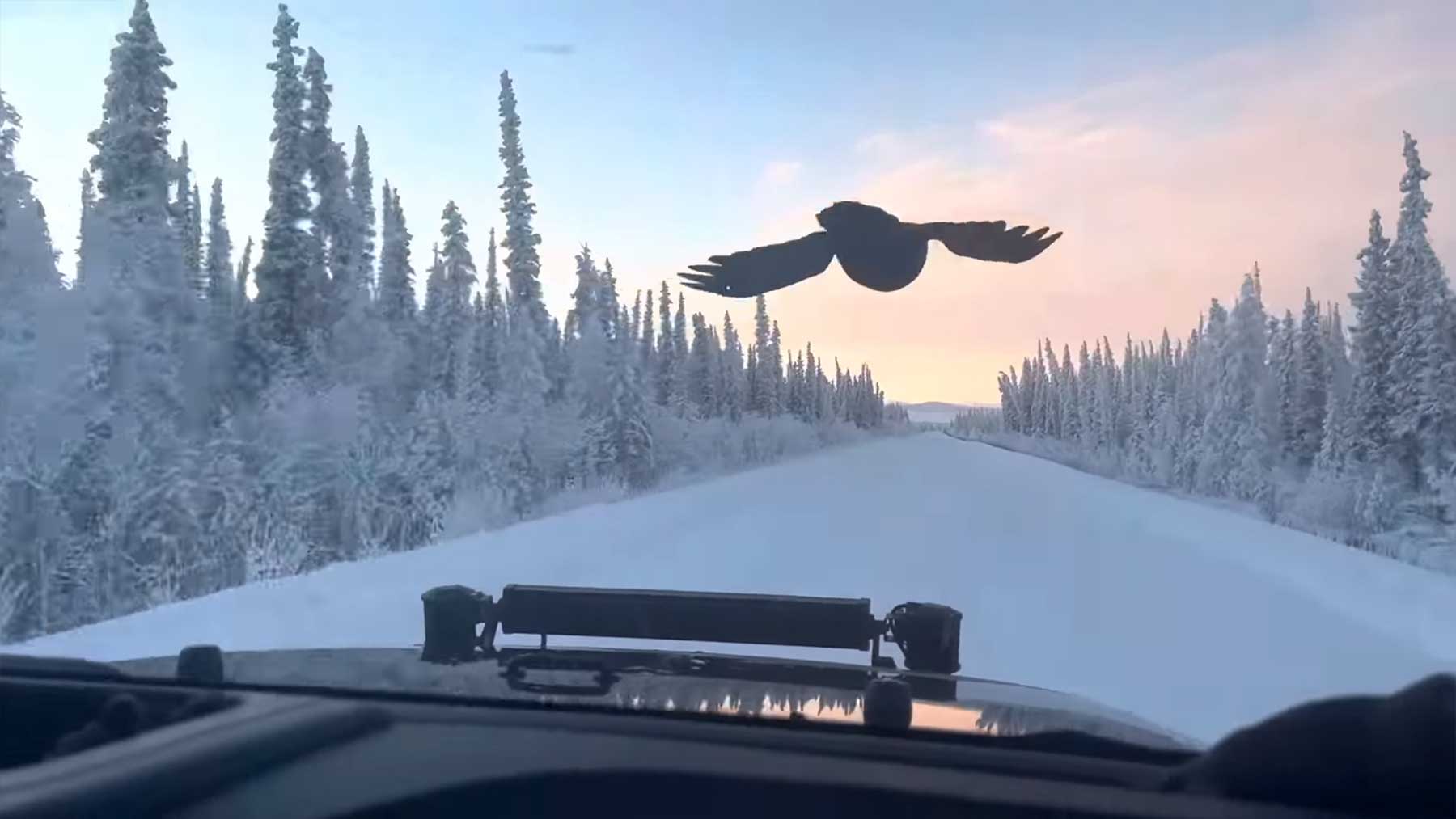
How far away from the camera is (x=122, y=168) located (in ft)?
89.7

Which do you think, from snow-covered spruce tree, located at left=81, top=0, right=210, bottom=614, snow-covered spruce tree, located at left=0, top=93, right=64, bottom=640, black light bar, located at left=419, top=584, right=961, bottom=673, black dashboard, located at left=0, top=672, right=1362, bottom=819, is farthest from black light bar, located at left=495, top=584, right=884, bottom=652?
snow-covered spruce tree, located at left=81, top=0, right=210, bottom=614

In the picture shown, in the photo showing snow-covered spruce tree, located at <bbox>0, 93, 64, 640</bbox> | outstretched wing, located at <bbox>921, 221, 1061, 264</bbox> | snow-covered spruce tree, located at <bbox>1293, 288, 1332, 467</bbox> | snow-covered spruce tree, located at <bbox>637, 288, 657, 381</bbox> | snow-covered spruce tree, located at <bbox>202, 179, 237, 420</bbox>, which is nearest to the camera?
outstretched wing, located at <bbox>921, 221, 1061, 264</bbox>

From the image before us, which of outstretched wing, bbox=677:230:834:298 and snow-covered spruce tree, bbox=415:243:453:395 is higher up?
snow-covered spruce tree, bbox=415:243:453:395

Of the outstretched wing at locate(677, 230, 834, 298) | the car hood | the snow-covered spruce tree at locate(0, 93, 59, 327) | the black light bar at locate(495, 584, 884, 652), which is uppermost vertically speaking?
the snow-covered spruce tree at locate(0, 93, 59, 327)

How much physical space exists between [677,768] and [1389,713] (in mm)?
978

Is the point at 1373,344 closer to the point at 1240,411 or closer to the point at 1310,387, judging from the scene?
the point at 1240,411

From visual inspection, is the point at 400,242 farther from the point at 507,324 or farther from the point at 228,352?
the point at 228,352

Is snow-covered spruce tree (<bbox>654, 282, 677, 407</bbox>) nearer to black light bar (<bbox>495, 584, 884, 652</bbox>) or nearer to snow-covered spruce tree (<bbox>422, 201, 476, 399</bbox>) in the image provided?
snow-covered spruce tree (<bbox>422, 201, 476, 399</bbox>)

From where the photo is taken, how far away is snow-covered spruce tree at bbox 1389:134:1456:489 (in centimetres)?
3222

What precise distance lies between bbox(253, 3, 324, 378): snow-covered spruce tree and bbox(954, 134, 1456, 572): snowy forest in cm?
2439

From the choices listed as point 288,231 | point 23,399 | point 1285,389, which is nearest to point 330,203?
point 288,231

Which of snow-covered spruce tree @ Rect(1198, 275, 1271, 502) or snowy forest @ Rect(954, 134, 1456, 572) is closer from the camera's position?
snowy forest @ Rect(954, 134, 1456, 572)

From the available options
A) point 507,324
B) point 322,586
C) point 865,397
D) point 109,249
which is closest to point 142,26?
point 109,249

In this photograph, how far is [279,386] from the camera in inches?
1079
